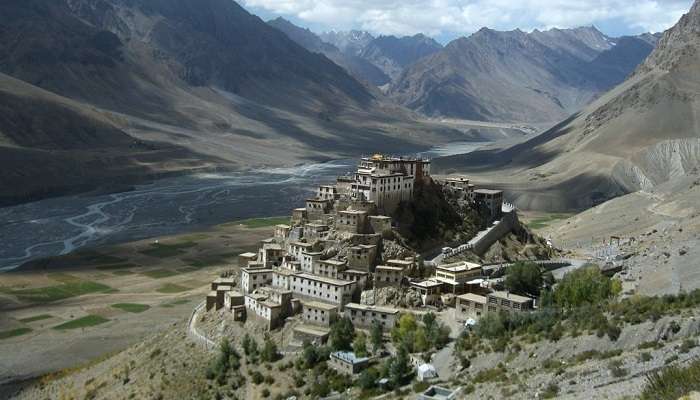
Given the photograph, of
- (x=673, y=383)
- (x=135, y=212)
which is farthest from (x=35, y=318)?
(x=135, y=212)


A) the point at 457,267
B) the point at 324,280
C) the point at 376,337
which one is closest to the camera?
the point at 376,337

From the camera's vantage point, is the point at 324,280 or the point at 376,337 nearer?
the point at 376,337

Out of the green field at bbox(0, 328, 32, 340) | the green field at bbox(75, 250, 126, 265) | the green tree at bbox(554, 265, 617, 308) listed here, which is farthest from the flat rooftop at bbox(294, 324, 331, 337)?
the green field at bbox(75, 250, 126, 265)

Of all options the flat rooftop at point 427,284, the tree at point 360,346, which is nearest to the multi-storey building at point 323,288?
the flat rooftop at point 427,284

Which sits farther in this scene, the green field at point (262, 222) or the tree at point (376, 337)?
the green field at point (262, 222)

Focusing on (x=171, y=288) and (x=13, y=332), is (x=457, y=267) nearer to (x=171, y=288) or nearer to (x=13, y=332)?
(x=13, y=332)

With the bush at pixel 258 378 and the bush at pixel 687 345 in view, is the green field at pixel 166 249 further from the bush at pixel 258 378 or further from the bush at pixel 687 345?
the bush at pixel 687 345

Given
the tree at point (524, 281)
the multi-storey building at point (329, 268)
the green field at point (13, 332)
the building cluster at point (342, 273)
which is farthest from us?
the green field at point (13, 332)
